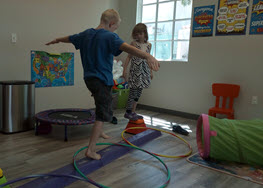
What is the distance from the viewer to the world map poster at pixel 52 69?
350 cm

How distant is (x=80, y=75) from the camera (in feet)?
13.7

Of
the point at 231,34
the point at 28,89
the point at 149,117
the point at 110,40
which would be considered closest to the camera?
the point at 110,40

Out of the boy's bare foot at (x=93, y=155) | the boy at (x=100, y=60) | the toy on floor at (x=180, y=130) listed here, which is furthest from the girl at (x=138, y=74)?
the boy's bare foot at (x=93, y=155)

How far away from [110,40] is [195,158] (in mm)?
1369

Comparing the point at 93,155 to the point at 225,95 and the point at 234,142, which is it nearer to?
the point at 234,142

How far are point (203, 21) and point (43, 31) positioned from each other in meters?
2.48

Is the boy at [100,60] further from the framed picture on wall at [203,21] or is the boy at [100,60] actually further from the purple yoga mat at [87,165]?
the framed picture on wall at [203,21]

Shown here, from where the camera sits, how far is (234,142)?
2.07 metres

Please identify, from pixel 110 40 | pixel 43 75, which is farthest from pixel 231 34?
pixel 43 75

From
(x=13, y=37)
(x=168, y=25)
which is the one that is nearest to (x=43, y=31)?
(x=13, y=37)

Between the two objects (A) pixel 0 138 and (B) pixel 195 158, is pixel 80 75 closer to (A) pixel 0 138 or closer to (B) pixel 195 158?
(A) pixel 0 138

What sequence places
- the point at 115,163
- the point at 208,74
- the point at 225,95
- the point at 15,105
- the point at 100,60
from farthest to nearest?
the point at 208,74 → the point at 225,95 → the point at 15,105 → the point at 115,163 → the point at 100,60

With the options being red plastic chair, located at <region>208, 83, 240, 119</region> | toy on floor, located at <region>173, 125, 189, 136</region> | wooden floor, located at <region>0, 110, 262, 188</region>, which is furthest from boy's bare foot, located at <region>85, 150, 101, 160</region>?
red plastic chair, located at <region>208, 83, 240, 119</region>

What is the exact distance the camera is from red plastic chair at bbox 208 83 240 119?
3.41m
